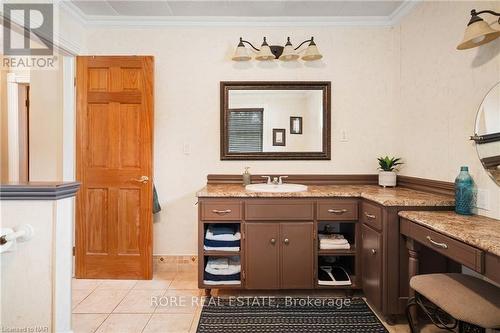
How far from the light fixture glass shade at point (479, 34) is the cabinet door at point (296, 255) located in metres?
1.55

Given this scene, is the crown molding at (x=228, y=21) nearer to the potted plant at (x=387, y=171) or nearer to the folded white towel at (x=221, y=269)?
the potted plant at (x=387, y=171)

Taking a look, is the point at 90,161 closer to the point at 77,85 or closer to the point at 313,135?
the point at 77,85

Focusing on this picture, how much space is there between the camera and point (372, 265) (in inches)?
84.0

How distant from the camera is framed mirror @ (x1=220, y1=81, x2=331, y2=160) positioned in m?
2.87

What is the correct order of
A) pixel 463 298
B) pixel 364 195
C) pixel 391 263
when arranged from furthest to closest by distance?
pixel 364 195, pixel 391 263, pixel 463 298

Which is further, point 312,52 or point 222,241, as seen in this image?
point 312,52

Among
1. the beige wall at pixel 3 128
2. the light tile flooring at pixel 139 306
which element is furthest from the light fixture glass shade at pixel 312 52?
the beige wall at pixel 3 128

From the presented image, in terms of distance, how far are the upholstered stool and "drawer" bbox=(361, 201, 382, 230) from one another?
482mm

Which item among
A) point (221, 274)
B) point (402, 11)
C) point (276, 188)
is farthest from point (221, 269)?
point (402, 11)

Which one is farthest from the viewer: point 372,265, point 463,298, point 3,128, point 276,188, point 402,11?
point 3,128

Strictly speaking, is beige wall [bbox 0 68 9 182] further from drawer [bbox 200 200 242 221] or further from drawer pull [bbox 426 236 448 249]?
drawer pull [bbox 426 236 448 249]

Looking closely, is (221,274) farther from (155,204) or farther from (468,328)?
(468,328)

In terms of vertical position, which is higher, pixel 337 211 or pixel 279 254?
pixel 337 211

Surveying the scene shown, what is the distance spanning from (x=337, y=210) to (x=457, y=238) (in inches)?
39.0
